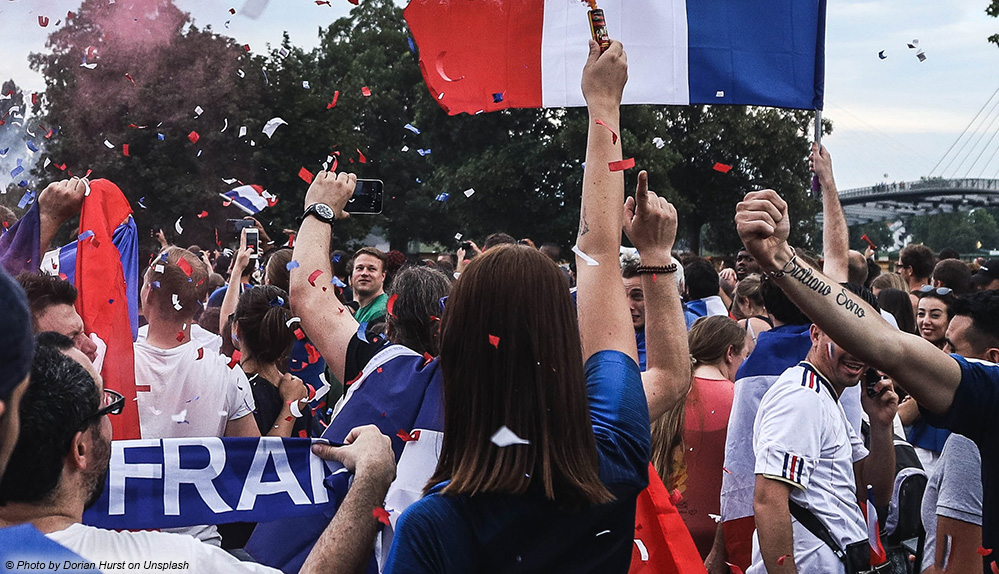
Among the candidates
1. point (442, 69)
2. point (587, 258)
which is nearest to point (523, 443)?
point (587, 258)

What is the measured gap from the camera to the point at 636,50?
560cm

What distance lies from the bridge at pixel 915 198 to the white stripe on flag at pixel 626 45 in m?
18.9

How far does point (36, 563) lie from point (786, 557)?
280 centimetres

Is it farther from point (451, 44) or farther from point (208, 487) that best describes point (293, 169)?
point (208, 487)

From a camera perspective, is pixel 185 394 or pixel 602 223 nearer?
pixel 602 223

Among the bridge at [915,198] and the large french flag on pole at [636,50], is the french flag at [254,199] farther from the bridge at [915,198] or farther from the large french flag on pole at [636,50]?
the bridge at [915,198]

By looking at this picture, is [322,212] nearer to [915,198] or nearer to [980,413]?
[980,413]

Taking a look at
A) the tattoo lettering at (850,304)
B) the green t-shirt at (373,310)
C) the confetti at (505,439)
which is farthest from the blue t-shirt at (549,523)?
the green t-shirt at (373,310)

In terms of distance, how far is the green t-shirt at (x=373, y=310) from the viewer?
24.2ft

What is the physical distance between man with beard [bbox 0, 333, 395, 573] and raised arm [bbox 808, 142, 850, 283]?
10.0 feet

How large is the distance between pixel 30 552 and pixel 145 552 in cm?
37

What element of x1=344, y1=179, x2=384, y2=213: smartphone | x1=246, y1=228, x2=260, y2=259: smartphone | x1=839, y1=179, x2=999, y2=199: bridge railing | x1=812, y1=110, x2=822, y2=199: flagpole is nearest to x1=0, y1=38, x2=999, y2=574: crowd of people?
x1=812, y1=110, x2=822, y2=199: flagpole

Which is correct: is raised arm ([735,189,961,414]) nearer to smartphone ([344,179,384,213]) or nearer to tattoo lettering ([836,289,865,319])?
tattoo lettering ([836,289,865,319])

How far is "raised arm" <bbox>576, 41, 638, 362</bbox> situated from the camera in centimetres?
245
